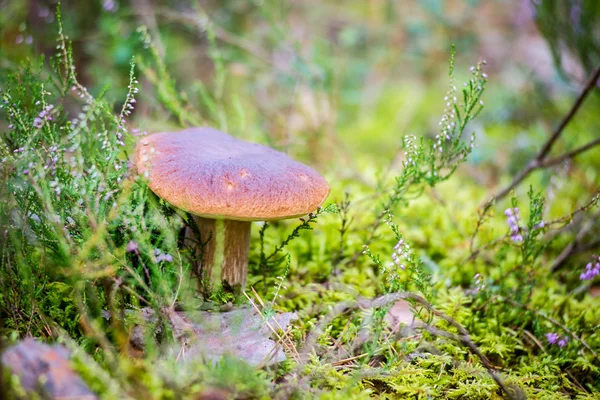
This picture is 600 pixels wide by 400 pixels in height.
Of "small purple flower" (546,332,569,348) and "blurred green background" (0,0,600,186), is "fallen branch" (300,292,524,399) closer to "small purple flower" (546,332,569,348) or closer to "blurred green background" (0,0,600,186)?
"small purple flower" (546,332,569,348)

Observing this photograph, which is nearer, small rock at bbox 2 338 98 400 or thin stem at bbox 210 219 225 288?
small rock at bbox 2 338 98 400

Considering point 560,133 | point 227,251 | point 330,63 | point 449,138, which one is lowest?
point 227,251

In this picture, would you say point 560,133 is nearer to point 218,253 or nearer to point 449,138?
point 449,138

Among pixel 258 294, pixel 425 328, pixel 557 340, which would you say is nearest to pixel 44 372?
pixel 258 294

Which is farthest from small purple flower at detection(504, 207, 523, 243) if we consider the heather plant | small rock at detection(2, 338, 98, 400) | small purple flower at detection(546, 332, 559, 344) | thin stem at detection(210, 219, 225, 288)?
small rock at detection(2, 338, 98, 400)

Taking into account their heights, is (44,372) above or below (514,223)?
below

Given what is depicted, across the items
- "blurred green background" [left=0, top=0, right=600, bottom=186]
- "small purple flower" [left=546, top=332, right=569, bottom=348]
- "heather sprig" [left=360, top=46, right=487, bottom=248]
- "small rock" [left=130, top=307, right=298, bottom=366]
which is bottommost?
"small rock" [left=130, top=307, right=298, bottom=366]

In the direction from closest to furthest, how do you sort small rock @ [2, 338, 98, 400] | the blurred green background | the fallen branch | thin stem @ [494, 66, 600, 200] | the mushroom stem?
small rock @ [2, 338, 98, 400] → the fallen branch → the mushroom stem → thin stem @ [494, 66, 600, 200] → the blurred green background

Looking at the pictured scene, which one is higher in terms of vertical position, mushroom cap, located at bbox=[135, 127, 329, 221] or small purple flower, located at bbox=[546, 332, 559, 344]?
Answer: mushroom cap, located at bbox=[135, 127, 329, 221]
